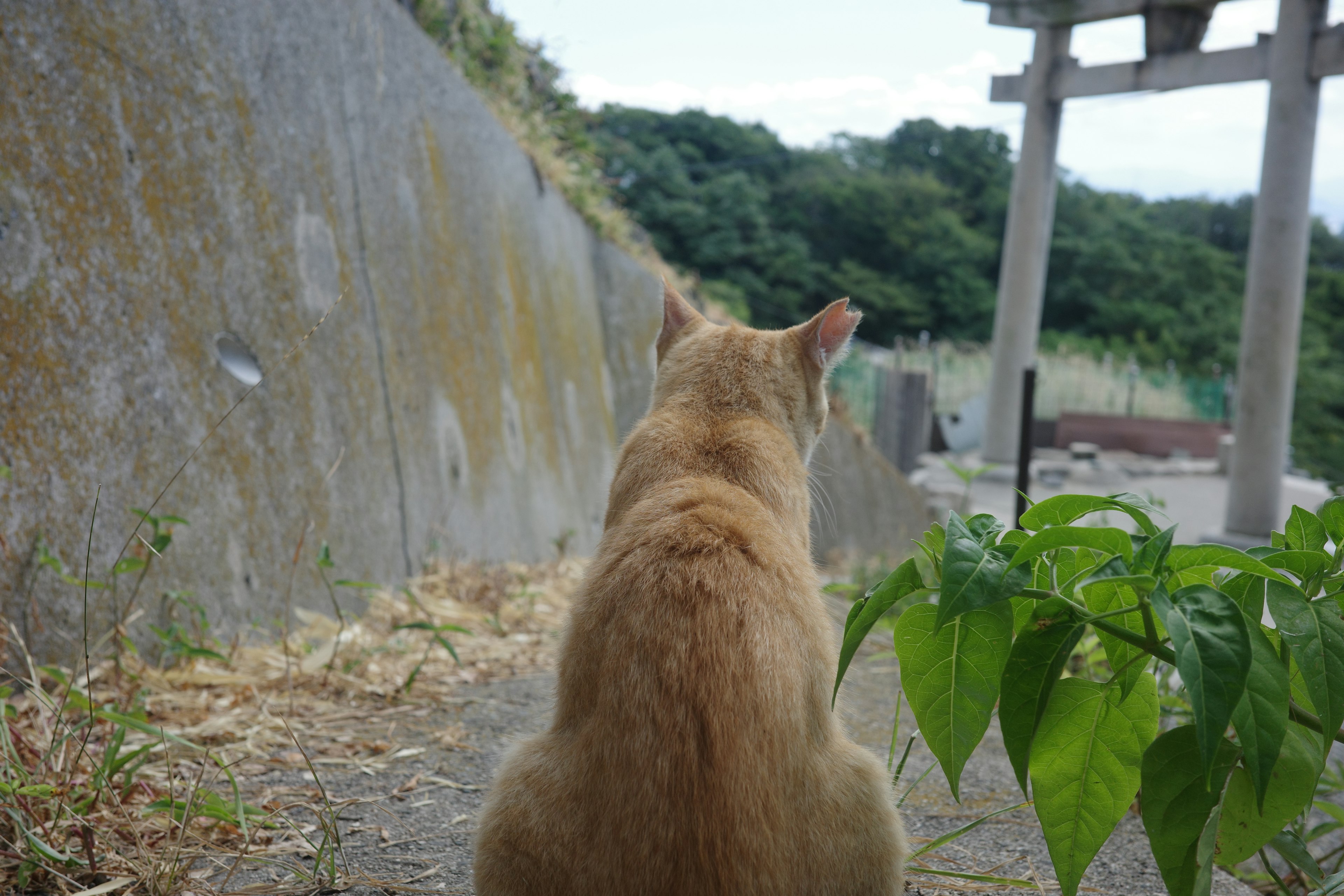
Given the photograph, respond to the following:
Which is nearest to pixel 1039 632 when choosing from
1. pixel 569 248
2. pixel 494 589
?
pixel 494 589

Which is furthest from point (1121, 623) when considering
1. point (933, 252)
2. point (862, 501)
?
point (933, 252)

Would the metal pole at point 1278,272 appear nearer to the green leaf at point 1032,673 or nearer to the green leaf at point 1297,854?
the green leaf at point 1297,854

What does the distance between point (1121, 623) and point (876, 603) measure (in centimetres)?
39

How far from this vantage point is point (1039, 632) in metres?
1.18

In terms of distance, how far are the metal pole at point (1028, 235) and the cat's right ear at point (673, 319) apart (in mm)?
9707

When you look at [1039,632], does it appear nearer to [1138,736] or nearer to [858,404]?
[1138,736]

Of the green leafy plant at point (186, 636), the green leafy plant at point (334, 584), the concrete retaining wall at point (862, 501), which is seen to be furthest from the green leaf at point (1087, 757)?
the concrete retaining wall at point (862, 501)

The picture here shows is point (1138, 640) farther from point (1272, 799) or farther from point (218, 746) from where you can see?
point (218, 746)

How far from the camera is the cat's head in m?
2.18

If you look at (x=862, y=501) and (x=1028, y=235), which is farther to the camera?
(x=1028, y=235)

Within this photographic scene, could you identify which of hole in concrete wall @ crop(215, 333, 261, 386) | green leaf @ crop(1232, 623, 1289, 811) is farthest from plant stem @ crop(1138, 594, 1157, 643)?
hole in concrete wall @ crop(215, 333, 261, 386)

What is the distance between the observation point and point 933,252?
102 feet

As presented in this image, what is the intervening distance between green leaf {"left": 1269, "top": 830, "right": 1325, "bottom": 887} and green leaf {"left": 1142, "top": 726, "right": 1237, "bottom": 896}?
363 mm

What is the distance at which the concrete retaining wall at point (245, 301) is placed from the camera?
219 cm
